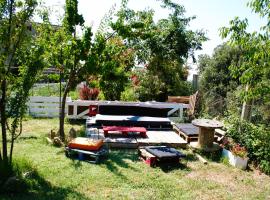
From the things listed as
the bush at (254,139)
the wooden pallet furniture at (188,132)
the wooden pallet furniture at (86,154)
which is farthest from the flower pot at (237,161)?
the wooden pallet furniture at (86,154)

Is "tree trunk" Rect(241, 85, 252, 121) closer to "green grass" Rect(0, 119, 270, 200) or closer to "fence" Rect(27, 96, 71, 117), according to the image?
"green grass" Rect(0, 119, 270, 200)

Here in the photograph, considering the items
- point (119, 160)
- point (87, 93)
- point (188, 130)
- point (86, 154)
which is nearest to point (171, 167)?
point (119, 160)

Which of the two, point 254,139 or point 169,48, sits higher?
point 169,48

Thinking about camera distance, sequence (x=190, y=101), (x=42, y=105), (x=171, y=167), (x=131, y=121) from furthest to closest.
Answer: (x=190, y=101)
(x=42, y=105)
(x=131, y=121)
(x=171, y=167)

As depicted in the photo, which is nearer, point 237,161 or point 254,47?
point 254,47

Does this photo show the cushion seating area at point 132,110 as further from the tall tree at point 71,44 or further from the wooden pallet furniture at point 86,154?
the wooden pallet furniture at point 86,154

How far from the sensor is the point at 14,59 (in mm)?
8125

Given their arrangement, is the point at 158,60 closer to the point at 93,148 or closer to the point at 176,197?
the point at 93,148

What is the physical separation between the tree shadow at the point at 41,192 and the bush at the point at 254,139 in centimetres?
543

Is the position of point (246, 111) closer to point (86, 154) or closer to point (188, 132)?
point (188, 132)

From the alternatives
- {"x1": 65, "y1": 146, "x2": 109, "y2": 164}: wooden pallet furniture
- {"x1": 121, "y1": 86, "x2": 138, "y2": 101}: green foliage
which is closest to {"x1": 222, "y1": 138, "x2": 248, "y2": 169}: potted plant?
{"x1": 65, "y1": 146, "x2": 109, "y2": 164}: wooden pallet furniture

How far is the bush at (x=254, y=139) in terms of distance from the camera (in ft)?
33.5

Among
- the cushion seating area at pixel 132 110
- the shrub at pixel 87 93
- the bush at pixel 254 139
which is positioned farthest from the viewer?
the shrub at pixel 87 93

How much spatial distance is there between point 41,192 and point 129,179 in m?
2.24
